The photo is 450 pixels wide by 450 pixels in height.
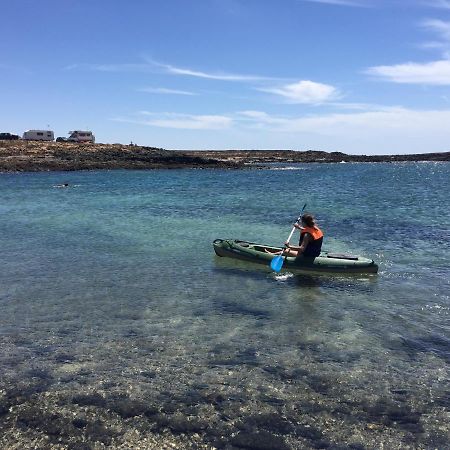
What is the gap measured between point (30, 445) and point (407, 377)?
6.46 metres

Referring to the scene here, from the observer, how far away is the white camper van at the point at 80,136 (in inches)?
4459

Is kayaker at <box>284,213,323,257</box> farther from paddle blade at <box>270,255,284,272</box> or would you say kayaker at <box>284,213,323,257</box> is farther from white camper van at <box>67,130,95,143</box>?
white camper van at <box>67,130,95,143</box>

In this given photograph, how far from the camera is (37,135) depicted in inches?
4313

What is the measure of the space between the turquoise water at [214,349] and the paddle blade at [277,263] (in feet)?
0.99

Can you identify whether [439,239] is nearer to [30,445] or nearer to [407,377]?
[407,377]

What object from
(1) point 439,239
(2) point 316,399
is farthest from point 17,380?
(1) point 439,239

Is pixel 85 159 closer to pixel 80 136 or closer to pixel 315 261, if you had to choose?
pixel 80 136

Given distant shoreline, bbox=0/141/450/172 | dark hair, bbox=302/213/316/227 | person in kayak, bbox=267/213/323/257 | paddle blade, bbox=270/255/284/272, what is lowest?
paddle blade, bbox=270/255/284/272

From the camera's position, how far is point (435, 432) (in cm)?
708

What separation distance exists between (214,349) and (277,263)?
676cm

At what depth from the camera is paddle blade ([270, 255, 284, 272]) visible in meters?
16.1

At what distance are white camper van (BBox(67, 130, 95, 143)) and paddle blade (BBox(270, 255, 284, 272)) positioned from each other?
10479cm

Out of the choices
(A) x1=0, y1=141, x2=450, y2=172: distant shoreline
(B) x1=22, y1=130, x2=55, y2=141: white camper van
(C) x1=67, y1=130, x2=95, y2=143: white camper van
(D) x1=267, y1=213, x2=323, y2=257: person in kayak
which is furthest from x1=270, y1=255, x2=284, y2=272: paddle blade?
(B) x1=22, y1=130, x2=55, y2=141: white camper van

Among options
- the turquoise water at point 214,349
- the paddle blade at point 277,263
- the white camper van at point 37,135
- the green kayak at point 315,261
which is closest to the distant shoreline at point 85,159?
the white camper van at point 37,135
